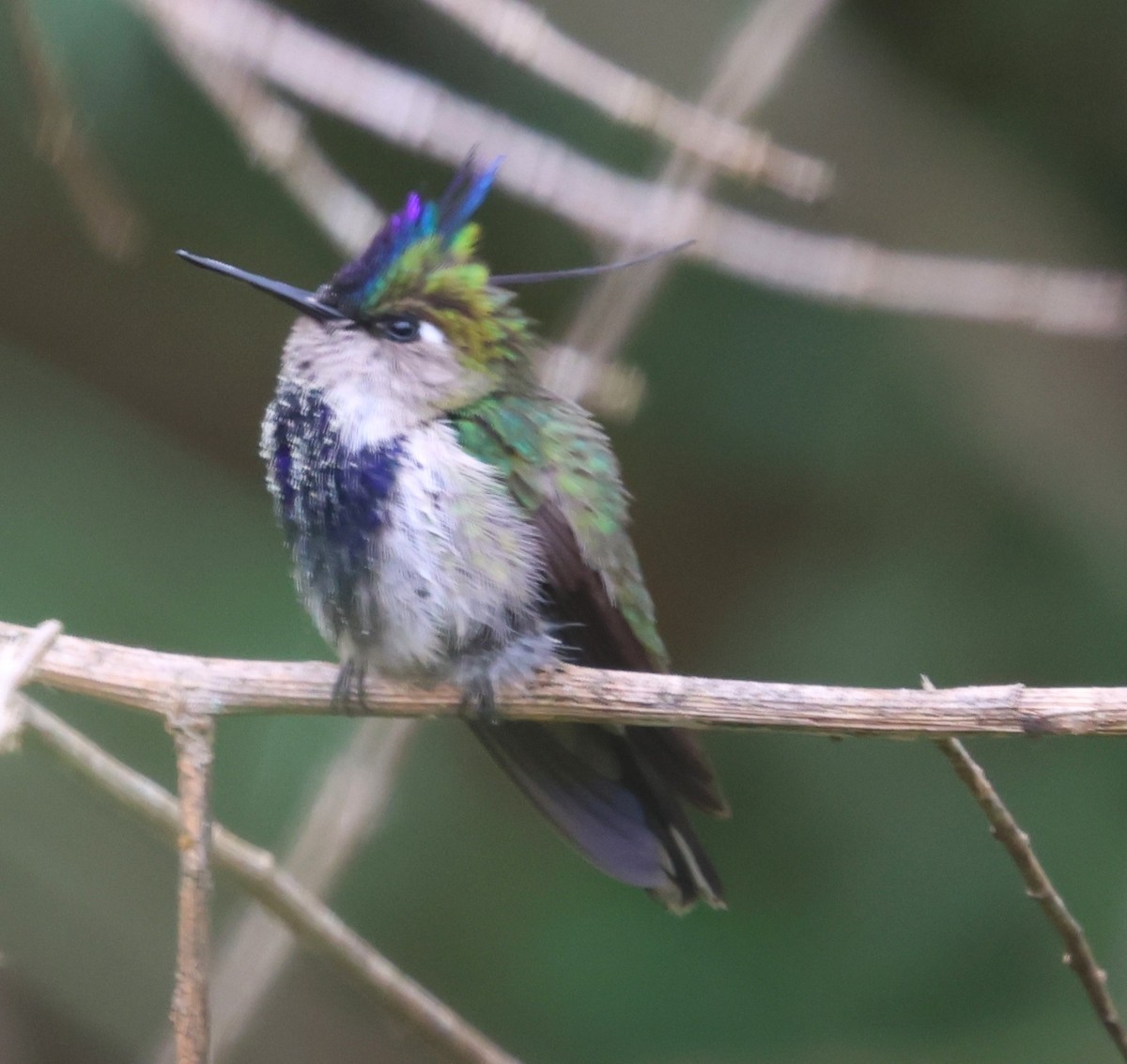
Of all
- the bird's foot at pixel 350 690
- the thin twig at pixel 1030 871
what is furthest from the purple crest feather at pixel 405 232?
the thin twig at pixel 1030 871

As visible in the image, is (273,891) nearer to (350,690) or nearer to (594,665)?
(350,690)

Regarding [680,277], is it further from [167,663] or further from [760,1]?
[167,663]

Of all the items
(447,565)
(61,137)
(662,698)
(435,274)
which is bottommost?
(662,698)

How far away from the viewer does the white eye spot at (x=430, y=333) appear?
7.79ft

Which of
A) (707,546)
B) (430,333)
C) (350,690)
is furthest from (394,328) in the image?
(707,546)

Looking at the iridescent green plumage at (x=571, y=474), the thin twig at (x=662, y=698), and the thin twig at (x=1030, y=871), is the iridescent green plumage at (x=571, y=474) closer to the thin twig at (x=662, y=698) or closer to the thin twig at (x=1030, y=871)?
the thin twig at (x=662, y=698)

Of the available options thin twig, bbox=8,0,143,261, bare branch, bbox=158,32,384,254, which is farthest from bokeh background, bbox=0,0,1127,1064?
bare branch, bbox=158,32,384,254

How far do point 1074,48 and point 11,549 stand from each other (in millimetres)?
3037

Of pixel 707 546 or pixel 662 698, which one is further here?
pixel 707 546

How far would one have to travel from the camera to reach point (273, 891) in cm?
208

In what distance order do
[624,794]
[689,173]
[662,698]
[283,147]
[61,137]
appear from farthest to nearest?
[689,173] → [624,794] → [61,137] → [283,147] → [662,698]

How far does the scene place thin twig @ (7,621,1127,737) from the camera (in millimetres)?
1718

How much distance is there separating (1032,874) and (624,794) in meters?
0.86

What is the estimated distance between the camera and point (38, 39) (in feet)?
7.48
